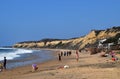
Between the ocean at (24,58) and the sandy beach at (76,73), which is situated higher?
the ocean at (24,58)

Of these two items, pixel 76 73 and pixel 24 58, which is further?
pixel 24 58

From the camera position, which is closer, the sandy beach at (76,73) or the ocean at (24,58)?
the sandy beach at (76,73)

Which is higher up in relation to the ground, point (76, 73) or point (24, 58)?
point (24, 58)

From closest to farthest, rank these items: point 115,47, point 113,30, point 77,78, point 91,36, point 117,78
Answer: point 117,78
point 77,78
point 115,47
point 113,30
point 91,36

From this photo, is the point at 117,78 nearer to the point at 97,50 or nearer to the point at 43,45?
the point at 97,50

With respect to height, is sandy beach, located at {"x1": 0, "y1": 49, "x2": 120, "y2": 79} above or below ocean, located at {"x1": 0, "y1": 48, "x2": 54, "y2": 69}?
below

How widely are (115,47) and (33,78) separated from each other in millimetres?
37594

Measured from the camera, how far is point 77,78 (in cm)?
1661

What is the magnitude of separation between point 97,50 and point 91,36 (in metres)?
58.7

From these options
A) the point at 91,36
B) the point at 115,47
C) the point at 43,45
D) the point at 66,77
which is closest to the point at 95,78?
the point at 66,77

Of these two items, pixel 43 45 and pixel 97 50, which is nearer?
pixel 97 50

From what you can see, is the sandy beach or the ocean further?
the ocean

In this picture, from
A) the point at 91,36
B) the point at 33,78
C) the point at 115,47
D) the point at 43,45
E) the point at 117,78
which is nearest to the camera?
the point at 117,78

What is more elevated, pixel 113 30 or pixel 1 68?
pixel 113 30
